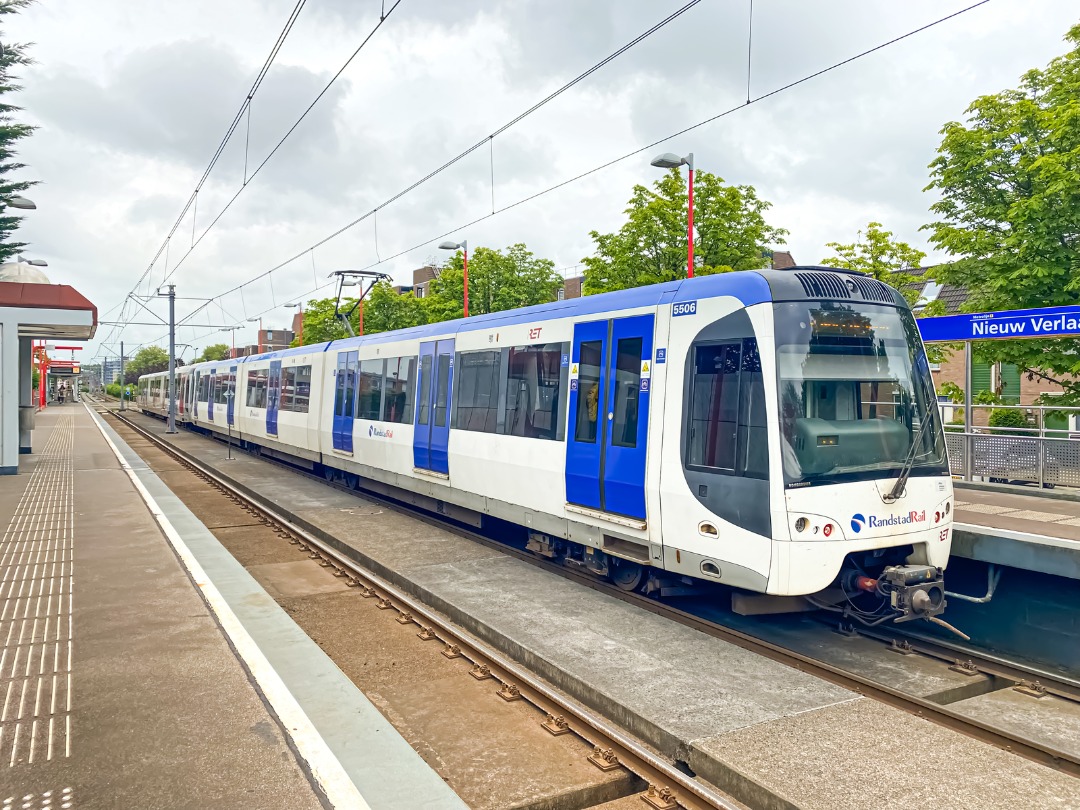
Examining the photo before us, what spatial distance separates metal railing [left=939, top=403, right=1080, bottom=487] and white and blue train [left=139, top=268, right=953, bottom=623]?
4.15 metres

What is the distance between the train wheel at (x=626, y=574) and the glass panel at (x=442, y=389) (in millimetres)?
4272

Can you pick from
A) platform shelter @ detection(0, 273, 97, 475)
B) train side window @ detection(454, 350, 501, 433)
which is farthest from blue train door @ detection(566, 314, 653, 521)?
platform shelter @ detection(0, 273, 97, 475)

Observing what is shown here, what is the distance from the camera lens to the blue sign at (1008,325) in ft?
35.0

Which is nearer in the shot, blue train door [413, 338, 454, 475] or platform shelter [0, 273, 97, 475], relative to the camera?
blue train door [413, 338, 454, 475]

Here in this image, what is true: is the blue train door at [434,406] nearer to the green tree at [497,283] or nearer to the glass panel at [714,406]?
the glass panel at [714,406]

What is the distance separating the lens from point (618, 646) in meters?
6.70

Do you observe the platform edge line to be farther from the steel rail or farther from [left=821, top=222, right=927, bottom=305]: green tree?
[left=821, top=222, right=927, bottom=305]: green tree

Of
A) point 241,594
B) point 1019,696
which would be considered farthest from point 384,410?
point 1019,696

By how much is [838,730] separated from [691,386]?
3261 mm

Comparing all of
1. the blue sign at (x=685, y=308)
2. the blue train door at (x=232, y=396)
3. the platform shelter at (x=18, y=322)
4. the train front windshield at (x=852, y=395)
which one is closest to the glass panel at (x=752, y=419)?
the train front windshield at (x=852, y=395)

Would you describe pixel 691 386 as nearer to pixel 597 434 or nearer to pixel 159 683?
pixel 597 434

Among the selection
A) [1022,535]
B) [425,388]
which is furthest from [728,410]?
[425,388]

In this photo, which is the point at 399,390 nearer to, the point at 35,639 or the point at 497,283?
the point at 35,639

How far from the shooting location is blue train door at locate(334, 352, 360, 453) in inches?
645
